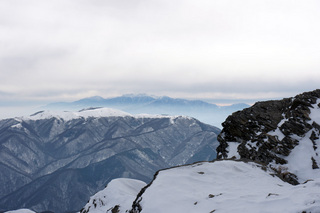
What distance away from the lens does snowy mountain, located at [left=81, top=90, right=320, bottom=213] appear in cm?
1911

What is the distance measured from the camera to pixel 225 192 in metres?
22.9

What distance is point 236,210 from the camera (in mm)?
17812

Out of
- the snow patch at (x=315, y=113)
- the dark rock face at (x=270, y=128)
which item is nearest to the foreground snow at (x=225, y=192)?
the dark rock face at (x=270, y=128)

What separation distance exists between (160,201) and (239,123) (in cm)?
4511

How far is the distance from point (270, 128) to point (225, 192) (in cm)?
4047

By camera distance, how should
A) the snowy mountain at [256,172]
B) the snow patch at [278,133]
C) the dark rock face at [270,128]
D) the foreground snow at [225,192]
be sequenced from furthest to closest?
1. the snow patch at [278,133]
2. the dark rock face at [270,128]
3. the snowy mountain at [256,172]
4. the foreground snow at [225,192]

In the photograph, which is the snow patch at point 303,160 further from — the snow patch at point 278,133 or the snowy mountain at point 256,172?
the snow patch at point 278,133

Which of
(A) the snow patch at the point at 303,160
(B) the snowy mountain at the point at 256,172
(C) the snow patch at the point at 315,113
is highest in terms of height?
(C) the snow patch at the point at 315,113

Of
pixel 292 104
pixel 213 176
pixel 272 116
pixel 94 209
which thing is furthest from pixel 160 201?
pixel 94 209

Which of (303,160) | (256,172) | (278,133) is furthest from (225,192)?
(278,133)

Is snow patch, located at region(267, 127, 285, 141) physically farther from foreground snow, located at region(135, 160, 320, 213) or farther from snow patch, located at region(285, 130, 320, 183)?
foreground snow, located at region(135, 160, 320, 213)

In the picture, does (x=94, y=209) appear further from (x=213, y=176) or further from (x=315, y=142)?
(x=315, y=142)

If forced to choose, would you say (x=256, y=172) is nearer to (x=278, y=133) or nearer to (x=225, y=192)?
(x=225, y=192)

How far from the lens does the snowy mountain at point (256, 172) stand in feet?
62.7
